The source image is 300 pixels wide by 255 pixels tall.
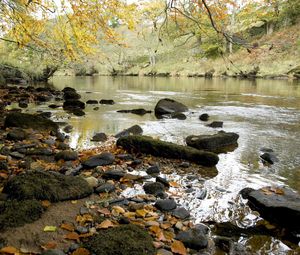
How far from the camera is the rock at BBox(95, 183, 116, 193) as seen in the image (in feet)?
15.6

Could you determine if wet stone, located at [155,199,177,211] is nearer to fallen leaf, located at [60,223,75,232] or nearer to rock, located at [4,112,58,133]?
fallen leaf, located at [60,223,75,232]

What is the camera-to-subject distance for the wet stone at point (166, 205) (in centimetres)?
433

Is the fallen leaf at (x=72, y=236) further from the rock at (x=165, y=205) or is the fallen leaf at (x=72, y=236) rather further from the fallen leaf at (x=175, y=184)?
the fallen leaf at (x=175, y=184)

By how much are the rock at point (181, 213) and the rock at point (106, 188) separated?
104 cm

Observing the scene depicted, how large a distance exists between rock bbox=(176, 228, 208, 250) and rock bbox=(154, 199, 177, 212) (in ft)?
2.23

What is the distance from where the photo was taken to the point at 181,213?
4.21 m

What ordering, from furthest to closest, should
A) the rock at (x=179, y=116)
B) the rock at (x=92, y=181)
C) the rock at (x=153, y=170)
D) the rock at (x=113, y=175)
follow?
the rock at (x=179, y=116) < the rock at (x=153, y=170) < the rock at (x=113, y=175) < the rock at (x=92, y=181)

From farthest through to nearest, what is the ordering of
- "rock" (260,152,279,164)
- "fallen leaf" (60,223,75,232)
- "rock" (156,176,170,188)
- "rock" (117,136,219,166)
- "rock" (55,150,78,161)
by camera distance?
"rock" (260,152,279,164) → "rock" (117,136,219,166) → "rock" (55,150,78,161) → "rock" (156,176,170,188) → "fallen leaf" (60,223,75,232)

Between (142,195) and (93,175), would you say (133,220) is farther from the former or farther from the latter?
(93,175)

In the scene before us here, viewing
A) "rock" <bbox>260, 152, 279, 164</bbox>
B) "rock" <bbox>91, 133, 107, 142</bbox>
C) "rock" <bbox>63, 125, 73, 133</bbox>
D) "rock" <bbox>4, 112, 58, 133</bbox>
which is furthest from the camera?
"rock" <bbox>63, 125, 73, 133</bbox>

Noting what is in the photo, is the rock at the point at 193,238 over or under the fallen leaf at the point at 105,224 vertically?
under

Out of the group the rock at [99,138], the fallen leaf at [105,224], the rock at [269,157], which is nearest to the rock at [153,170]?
the fallen leaf at [105,224]

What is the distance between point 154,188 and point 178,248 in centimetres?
159

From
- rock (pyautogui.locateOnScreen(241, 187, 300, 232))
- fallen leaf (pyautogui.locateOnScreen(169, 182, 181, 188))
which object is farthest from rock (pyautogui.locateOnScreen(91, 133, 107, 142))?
rock (pyautogui.locateOnScreen(241, 187, 300, 232))
